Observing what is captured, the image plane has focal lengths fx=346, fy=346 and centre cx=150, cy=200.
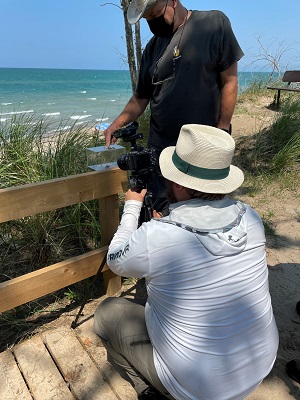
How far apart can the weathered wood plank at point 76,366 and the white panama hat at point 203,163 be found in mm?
1279

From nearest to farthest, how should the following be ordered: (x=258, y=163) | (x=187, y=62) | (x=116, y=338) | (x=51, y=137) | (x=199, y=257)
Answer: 1. (x=199, y=257)
2. (x=116, y=338)
3. (x=187, y=62)
4. (x=51, y=137)
5. (x=258, y=163)

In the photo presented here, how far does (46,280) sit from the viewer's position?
2.11 meters

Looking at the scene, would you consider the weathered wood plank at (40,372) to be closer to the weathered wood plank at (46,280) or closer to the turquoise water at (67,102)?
the weathered wood plank at (46,280)

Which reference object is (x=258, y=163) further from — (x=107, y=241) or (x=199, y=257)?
(x=199, y=257)

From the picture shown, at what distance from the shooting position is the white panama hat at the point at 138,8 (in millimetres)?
2104

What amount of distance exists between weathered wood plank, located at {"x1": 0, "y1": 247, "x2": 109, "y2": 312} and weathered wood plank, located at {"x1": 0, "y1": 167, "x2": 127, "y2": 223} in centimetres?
40

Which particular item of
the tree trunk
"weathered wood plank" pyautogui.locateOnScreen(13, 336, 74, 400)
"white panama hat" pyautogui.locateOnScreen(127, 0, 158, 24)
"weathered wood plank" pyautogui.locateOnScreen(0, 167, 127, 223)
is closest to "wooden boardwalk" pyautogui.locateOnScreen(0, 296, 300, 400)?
"weathered wood plank" pyautogui.locateOnScreen(13, 336, 74, 400)

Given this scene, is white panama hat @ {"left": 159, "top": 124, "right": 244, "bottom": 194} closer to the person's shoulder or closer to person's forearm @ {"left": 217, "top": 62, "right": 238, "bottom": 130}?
person's forearm @ {"left": 217, "top": 62, "right": 238, "bottom": 130}

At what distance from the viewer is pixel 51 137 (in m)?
3.66

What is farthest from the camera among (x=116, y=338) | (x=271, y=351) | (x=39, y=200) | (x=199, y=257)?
(x=39, y=200)

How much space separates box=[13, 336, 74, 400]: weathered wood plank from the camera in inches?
72.7

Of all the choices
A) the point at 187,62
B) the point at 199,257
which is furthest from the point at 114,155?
the point at 199,257

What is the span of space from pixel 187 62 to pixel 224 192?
1247 mm

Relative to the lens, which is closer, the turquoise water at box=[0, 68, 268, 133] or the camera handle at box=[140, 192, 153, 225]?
the camera handle at box=[140, 192, 153, 225]
